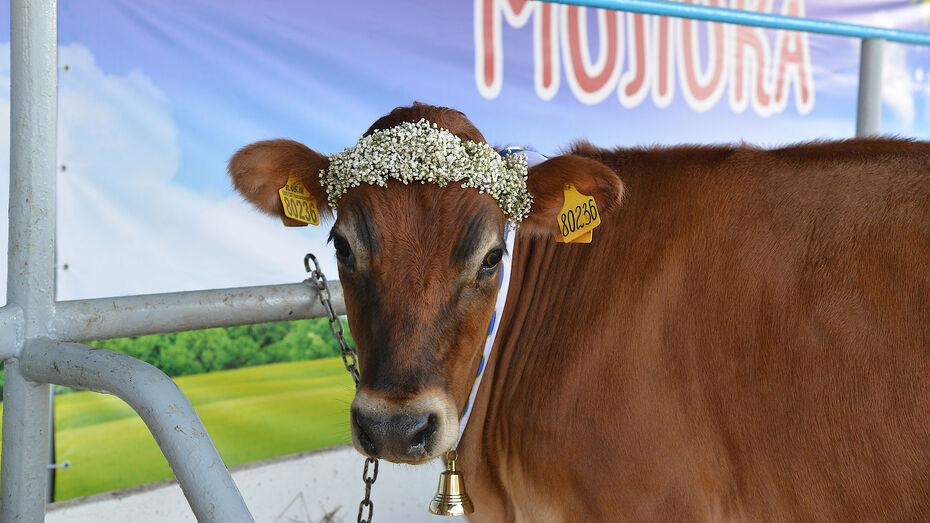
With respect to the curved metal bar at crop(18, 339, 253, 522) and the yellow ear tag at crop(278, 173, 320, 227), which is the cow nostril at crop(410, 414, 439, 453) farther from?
the yellow ear tag at crop(278, 173, 320, 227)

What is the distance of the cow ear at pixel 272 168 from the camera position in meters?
2.16

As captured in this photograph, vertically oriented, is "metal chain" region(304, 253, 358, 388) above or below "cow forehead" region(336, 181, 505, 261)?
below

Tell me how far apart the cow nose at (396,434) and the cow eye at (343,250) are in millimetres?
437

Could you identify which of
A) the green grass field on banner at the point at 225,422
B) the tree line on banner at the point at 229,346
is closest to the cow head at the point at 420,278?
the green grass field on banner at the point at 225,422

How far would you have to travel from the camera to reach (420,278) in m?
1.83

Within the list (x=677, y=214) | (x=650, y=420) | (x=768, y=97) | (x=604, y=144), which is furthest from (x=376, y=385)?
(x=768, y=97)

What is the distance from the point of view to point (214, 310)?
1.81 meters

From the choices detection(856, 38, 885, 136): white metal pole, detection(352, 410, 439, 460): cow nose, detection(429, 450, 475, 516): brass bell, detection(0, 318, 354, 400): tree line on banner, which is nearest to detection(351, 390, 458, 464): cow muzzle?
detection(352, 410, 439, 460): cow nose

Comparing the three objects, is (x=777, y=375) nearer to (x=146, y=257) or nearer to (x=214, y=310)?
(x=214, y=310)

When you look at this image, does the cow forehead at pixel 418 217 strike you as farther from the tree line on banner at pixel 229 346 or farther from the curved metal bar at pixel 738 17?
the tree line on banner at pixel 229 346

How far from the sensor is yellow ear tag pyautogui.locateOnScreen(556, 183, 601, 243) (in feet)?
6.74

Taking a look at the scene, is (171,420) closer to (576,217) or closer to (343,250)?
(343,250)

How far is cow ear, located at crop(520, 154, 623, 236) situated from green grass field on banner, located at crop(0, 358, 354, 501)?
123cm

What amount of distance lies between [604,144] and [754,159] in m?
2.29
